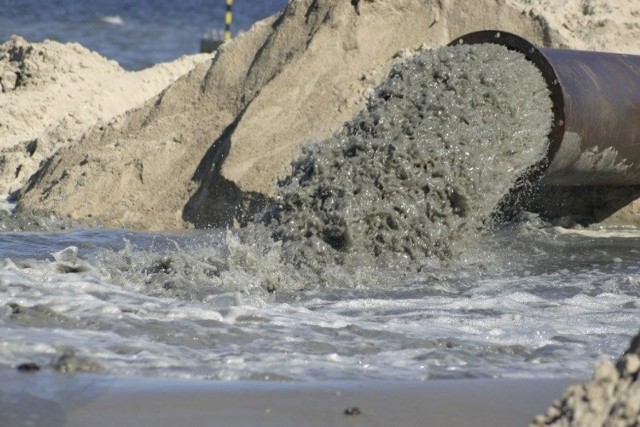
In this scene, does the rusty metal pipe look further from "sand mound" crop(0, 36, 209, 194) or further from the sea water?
"sand mound" crop(0, 36, 209, 194)

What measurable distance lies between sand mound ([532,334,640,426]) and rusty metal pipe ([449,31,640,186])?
4225mm

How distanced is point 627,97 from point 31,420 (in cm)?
489

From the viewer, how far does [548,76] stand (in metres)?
6.82

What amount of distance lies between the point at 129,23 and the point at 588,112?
28764 millimetres

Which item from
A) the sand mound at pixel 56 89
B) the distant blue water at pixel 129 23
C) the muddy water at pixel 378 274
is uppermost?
the distant blue water at pixel 129 23

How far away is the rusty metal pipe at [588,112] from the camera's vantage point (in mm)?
6762

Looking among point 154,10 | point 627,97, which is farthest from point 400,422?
point 154,10

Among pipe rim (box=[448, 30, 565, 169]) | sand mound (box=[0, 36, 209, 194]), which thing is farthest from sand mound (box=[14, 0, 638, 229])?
sand mound (box=[0, 36, 209, 194])

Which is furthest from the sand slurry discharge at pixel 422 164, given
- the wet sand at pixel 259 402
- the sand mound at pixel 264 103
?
the wet sand at pixel 259 402

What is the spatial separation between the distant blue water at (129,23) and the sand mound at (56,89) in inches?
423

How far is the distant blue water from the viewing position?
89.6 feet

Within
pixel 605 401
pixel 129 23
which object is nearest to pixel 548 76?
pixel 605 401

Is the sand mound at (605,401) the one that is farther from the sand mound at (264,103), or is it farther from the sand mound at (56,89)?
the sand mound at (56,89)

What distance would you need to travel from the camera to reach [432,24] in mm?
8797
